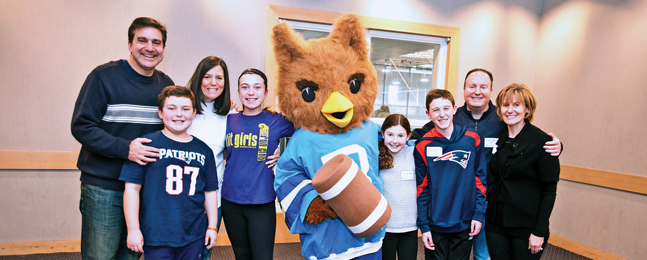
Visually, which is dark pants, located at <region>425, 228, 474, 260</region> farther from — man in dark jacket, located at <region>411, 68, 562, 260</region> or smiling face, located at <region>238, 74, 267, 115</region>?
smiling face, located at <region>238, 74, 267, 115</region>

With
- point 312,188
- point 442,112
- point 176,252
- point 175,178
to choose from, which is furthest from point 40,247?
point 442,112

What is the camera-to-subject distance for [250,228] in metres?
1.72

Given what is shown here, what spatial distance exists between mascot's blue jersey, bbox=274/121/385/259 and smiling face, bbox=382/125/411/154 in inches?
4.3

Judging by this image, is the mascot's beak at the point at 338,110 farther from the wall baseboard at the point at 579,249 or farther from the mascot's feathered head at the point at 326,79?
the wall baseboard at the point at 579,249

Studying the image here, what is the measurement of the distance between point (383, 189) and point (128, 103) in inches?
52.3

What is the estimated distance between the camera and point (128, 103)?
1588 millimetres

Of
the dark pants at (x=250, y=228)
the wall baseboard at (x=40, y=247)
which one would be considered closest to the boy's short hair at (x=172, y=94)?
the dark pants at (x=250, y=228)

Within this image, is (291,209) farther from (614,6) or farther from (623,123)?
(614,6)

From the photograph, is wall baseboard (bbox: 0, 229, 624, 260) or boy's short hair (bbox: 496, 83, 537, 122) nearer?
boy's short hair (bbox: 496, 83, 537, 122)

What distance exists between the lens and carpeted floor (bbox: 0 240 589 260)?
286 centimetres

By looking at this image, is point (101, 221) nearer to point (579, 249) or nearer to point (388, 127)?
point (388, 127)

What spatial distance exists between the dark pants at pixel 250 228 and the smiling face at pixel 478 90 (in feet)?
4.22

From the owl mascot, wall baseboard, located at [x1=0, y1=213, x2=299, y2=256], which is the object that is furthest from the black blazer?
wall baseboard, located at [x1=0, y1=213, x2=299, y2=256]

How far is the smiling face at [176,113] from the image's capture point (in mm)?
1510
